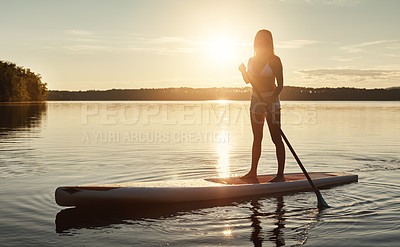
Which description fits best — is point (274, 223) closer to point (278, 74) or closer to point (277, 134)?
point (277, 134)

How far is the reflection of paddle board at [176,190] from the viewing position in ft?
20.4

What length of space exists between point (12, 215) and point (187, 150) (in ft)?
30.3

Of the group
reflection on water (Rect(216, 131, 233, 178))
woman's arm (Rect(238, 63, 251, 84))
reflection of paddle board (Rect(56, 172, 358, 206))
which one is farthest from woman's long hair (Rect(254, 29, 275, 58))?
reflection on water (Rect(216, 131, 233, 178))

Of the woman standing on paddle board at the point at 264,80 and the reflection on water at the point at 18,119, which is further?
the reflection on water at the point at 18,119

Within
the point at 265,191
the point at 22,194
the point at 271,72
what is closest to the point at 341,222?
the point at 265,191

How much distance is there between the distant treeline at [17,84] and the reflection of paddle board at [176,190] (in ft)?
299

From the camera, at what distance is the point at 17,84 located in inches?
3629

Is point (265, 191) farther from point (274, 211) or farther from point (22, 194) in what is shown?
point (22, 194)

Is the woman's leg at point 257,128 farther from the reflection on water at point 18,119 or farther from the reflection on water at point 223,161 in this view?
the reflection on water at point 18,119

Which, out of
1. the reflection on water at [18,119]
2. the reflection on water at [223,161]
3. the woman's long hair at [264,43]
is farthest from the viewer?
the reflection on water at [18,119]

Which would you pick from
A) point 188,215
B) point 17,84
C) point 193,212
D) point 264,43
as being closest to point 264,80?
point 264,43

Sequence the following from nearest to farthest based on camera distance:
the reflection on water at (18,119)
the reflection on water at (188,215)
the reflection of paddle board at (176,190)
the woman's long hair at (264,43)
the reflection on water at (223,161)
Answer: the reflection on water at (188,215)
the reflection of paddle board at (176,190)
the woman's long hair at (264,43)
the reflection on water at (223,161)
the reflection on water at (18,119)

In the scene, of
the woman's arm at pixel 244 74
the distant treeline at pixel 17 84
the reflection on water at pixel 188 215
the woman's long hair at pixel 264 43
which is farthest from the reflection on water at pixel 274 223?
the distant treeline at pixel 17 84

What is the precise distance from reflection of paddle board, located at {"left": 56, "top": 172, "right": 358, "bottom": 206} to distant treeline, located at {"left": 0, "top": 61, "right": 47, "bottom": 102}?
91043 mm
